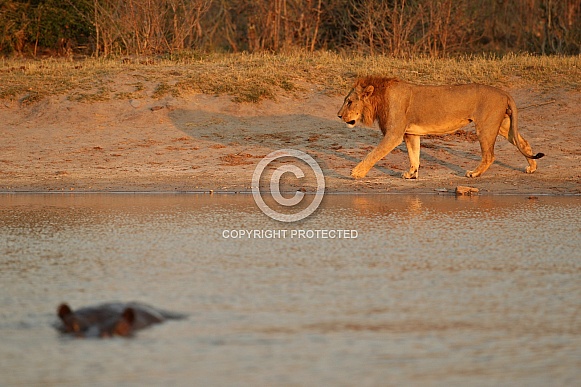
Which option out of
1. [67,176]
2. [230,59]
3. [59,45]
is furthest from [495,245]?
[59,45]

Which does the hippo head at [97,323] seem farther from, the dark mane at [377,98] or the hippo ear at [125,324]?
the dark mane at [377,98]

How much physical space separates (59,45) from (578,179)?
486 inches

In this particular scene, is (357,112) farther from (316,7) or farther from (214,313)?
(316,7)

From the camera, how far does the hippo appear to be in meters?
5.32

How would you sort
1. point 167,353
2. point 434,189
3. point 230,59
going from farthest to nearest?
point 230,59
point 434,189
point 167,353

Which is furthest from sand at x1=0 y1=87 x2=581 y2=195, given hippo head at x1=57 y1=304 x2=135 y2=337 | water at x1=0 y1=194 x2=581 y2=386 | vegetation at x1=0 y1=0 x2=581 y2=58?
hippo head at x1=57 y1=304 x2=135 y2=337

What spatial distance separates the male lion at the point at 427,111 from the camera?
11922mm

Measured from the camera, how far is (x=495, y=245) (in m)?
8.05

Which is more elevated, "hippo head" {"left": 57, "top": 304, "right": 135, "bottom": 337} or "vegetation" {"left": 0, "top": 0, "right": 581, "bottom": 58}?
"vegetation" {"left": 0, "top": 0, "right": 581, "bottom": 58}

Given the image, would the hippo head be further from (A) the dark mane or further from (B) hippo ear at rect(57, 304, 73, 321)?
(A) the dark mane

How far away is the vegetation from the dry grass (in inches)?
69.2

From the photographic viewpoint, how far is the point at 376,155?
1182cm

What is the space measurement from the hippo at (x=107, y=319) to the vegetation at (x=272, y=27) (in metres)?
13.4

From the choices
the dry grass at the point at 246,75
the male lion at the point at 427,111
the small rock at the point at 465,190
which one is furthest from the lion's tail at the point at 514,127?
the dry grass at the point at 246,75
